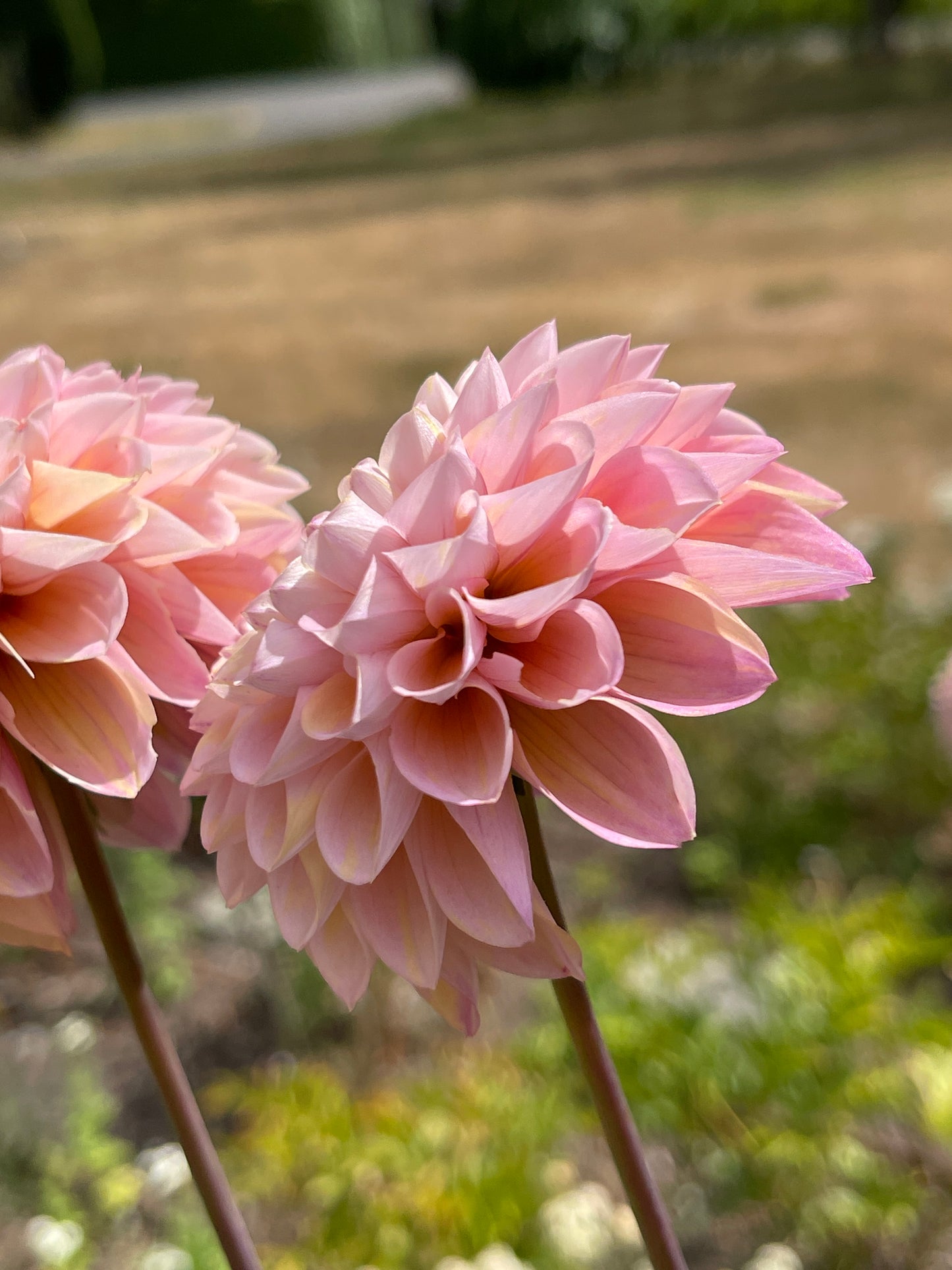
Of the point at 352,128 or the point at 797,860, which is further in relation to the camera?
the point at 352,128

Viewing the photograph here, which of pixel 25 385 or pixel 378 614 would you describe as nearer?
pixel 378 614

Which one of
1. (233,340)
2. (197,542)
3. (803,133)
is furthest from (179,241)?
(197,542)

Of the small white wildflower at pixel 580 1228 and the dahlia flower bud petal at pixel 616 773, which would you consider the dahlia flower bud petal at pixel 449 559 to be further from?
the small white wildflower at pixel 580 1228

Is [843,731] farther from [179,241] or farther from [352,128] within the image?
[352,128]

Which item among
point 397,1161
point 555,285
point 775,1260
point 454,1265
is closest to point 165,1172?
point 397,1161

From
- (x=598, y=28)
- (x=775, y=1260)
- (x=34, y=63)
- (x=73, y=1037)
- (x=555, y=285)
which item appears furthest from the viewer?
(x=34, y=63)

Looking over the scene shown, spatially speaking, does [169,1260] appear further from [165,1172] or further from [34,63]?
[34,63]
